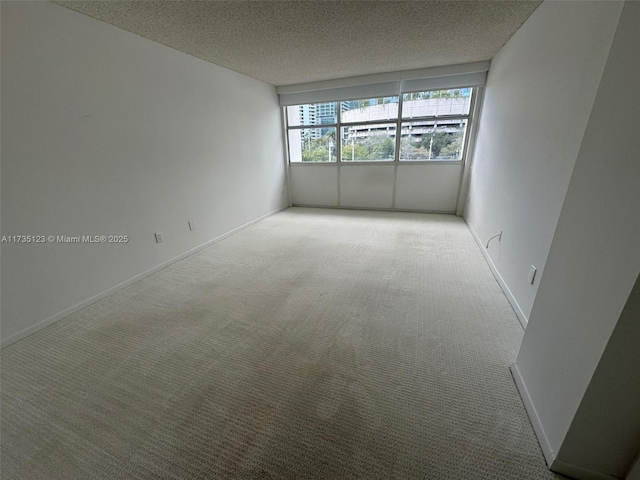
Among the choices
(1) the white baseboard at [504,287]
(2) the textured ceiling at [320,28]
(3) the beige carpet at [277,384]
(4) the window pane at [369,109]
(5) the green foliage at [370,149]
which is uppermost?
(2) the textured ceiling at [320,28]

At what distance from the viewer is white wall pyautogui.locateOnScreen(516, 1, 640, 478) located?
780 mm

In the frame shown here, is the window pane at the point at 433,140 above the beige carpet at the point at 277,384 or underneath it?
above

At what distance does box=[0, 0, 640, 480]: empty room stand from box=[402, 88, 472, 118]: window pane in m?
0.22

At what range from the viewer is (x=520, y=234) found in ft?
6.69

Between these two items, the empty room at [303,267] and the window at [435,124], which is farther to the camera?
the window at [435,124]

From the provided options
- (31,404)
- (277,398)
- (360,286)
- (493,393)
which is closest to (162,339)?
(31,404)

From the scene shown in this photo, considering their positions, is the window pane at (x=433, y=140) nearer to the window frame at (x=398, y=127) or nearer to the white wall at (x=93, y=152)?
the window frame at (x=398, y=127)

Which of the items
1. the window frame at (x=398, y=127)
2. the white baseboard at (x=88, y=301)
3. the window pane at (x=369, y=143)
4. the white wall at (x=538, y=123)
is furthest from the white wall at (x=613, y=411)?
the window pane at (x=369, y=143)

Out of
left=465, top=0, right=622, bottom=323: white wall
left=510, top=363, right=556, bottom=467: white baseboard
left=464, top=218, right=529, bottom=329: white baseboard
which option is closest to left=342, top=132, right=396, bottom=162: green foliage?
left=465, top=0, right=622, bottom=323: white wall

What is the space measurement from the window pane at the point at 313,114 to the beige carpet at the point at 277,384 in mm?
3484

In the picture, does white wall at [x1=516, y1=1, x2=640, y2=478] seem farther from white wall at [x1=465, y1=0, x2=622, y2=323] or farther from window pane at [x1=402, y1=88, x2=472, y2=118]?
window pane at [x1=402, y1=88, x2=472, y2=118]

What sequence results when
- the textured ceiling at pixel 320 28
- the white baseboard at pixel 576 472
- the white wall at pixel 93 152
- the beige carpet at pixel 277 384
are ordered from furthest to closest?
1. the textured ceiling at pixel 320 28
2. the white wall at pixel 93 152
3. the beige carpet at pixel 277 384
4. the white baseboard at pixel 576 472

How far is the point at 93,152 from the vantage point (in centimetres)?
211

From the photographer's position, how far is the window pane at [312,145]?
4945 millimetres
